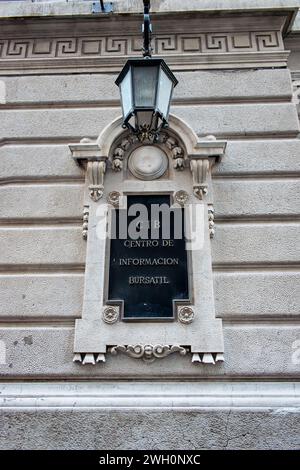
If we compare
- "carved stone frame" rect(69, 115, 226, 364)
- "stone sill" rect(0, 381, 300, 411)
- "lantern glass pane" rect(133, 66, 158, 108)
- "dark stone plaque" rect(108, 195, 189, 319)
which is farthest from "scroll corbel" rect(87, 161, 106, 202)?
"stone sill" rect(0, 381, 300, 411)

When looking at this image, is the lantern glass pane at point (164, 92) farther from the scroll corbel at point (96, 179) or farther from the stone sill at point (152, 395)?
the stone sill at point (152, 395)

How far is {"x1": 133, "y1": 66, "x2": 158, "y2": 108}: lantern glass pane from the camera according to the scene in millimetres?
4539

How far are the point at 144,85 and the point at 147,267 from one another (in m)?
2.05

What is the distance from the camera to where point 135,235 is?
512cm

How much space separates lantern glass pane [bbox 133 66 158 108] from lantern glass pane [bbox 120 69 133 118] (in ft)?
0.19

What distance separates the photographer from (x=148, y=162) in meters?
5.45

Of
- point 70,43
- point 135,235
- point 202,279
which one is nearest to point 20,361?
point 135,235

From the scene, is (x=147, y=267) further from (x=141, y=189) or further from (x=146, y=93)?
(x=146, y=93)

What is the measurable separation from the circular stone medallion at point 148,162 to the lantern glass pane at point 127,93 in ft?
2.84

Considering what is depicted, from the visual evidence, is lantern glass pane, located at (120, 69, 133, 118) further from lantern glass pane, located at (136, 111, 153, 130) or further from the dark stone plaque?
the dark stone plaque

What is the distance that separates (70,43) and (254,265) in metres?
4.27

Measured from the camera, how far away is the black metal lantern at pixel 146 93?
454 cm

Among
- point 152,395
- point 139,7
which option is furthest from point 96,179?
point 139,7

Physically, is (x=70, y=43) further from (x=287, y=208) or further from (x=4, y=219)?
(x=287, y=208)
